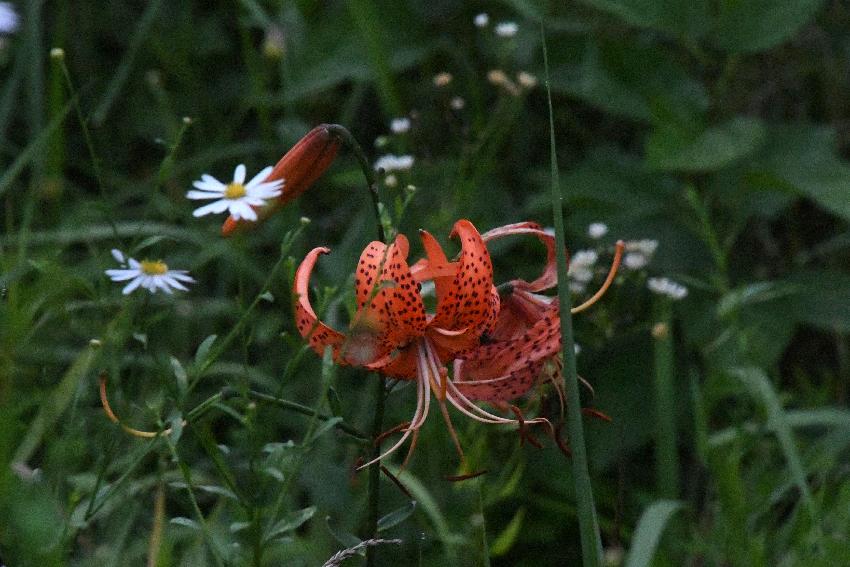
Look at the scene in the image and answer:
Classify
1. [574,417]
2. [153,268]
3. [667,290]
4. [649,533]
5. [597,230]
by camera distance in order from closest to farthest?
[574,417], [153,268], [649,533], [667,290], [597,230]

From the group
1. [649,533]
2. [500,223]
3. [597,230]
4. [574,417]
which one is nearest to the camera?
[574,417]

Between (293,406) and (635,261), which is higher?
(293,406)

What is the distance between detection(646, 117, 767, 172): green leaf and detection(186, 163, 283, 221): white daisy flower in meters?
0.83

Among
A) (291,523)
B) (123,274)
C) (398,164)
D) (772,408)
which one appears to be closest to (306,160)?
(123,274)

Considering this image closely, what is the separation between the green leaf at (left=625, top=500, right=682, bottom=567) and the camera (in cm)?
127

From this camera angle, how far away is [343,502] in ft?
4.91

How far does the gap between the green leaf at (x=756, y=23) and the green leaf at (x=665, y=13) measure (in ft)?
0.09

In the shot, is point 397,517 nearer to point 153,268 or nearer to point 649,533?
point 153,268

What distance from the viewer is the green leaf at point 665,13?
1.63m

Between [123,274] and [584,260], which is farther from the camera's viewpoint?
[584,260]


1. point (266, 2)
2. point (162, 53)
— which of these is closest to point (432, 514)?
point (162, 53)

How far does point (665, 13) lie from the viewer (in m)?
1.68

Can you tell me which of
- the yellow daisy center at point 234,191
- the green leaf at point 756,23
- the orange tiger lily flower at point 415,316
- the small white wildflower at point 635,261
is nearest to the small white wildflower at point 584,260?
the small white wildflower at point 635,261

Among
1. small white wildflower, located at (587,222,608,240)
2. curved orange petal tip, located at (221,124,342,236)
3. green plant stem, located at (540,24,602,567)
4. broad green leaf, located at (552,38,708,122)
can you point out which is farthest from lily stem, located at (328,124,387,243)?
broad green leaf, located at (552,38,708,122)
